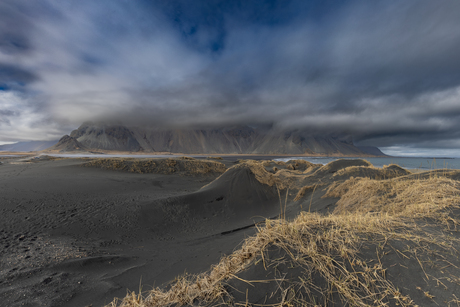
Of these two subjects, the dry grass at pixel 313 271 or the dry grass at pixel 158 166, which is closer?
the dry grass at pixel 313 271

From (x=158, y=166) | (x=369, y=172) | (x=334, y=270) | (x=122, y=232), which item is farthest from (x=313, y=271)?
(x=158, y=166)

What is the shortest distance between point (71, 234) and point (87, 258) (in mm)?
2455

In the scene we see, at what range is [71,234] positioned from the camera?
7312mm

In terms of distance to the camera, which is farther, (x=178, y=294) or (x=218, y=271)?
(x=218, y=271)

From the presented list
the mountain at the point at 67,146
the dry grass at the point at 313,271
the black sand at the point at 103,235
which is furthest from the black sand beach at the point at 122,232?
the mountain at the point at 67,146

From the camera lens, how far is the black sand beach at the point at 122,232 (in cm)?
436

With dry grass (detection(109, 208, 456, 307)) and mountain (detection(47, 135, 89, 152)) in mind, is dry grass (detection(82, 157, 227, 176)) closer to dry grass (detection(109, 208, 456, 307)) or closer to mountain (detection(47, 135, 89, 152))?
dry grass (detection(109, 208, 456, 307))

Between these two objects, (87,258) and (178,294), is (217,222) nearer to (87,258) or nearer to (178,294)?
(87,258)

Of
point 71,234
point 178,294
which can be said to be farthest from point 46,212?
point 178,294

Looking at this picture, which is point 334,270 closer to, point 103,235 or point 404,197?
point 404,197

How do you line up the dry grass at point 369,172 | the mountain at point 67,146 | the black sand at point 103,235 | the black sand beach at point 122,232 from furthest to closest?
1. the mountain at point 67,146
2. the dry grass at point 369,172
3. the black sand at point 103,235
4. the black sand beach at point 122,232

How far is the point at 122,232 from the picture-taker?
8133 millimetres

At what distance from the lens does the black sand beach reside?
14.3 feet

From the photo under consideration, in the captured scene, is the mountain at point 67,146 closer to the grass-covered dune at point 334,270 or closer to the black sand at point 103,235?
the black sand at point 103,235
